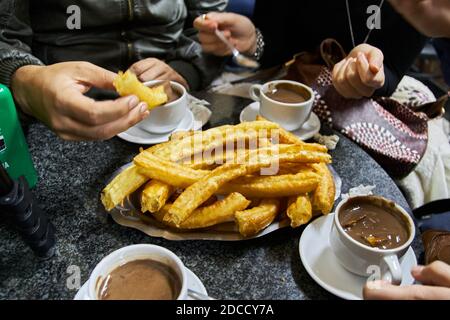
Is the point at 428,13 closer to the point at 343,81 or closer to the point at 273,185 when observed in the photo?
the point at 343,81

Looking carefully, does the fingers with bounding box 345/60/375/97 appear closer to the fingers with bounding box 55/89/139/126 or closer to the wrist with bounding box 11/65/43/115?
the fingers with bounding box 55/89/139/126

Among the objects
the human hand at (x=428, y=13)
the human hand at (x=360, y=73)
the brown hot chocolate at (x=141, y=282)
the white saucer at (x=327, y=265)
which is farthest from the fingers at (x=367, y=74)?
the brown hot chocolate at (x=141, y=282)

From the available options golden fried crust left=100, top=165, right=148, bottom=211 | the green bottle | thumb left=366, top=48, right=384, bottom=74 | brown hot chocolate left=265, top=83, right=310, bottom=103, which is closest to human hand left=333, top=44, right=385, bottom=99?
thumb left=366, top=48, right=384, bottom=74

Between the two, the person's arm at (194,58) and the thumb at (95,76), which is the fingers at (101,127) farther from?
the person's arm at (194,58)

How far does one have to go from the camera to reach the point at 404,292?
0.64m

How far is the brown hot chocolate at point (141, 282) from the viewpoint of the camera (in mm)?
625

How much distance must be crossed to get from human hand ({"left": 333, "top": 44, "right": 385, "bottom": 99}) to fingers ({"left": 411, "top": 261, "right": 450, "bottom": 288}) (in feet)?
1.94

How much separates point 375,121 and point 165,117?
2.27 ft

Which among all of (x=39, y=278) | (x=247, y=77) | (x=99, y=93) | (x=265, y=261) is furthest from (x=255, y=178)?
(x=247, y=77)

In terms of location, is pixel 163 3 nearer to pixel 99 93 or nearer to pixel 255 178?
pixel 99 93

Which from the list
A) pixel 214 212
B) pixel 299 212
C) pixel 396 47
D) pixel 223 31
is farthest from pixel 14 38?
pixel 396 47

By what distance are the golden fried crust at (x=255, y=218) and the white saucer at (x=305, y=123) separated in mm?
375

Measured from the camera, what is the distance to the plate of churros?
802 mm

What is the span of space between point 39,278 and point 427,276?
0.70 m
